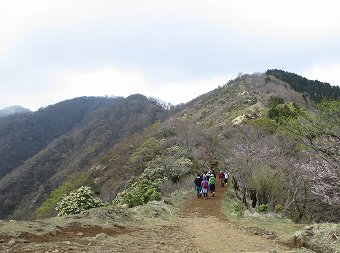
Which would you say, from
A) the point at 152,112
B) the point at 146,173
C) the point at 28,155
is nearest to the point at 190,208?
the point at 146,173

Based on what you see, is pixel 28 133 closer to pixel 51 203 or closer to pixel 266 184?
pixel 51 203

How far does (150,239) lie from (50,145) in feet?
437

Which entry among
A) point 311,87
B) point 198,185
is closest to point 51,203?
point 198,185

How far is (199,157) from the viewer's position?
41.0 metres

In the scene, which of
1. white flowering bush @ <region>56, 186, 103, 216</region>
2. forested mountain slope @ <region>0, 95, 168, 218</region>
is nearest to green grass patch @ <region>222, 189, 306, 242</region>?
white flowering bush @ <region>56, 186, 103, 216</region>

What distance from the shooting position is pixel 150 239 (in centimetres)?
1140

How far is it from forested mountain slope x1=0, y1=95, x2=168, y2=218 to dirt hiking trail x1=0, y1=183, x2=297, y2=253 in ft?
184

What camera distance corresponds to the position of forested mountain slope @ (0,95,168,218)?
97.2m

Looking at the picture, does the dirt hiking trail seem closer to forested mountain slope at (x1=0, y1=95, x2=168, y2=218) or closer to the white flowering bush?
the white flowering bush

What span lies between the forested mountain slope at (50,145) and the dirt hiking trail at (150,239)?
2211 inches

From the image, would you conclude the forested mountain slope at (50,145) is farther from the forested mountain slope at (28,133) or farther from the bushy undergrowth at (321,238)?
the bushy undergrowth at (321,238)

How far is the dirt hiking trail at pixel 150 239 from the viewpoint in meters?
9.17

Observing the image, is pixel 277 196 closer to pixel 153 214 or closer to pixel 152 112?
pixel 153 214

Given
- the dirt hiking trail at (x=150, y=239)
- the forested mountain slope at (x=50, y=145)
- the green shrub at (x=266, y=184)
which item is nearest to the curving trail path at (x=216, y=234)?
the dirt hiking trail at (x=150, y=239)
